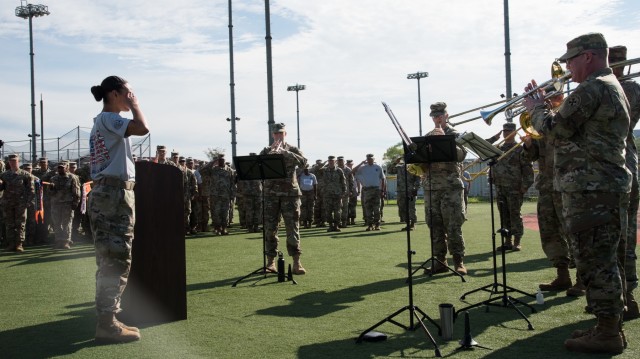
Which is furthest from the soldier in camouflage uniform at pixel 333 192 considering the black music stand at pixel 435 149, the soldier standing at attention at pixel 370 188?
the black music stand at pixel 435 149

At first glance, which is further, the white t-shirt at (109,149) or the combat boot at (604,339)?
the white t-shirt at (109,149)

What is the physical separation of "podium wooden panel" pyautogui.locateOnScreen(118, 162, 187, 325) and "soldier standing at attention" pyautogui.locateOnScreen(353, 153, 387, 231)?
11696mm

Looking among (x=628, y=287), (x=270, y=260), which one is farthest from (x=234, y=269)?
(x=628, y=287)

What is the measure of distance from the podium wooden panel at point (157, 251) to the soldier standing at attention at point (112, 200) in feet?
1.95

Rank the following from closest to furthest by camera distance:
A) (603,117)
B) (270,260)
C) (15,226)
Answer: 1. (603,117)
2. (270,260)
3. (15,226)

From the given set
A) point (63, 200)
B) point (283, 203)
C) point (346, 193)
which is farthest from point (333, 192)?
point (283, 203)

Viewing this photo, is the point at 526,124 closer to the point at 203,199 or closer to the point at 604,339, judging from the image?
the point at 604,339

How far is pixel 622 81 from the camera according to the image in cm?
573

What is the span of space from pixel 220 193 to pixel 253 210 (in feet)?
3.81

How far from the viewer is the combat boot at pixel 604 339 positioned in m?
4.64

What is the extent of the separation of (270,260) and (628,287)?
5.28m

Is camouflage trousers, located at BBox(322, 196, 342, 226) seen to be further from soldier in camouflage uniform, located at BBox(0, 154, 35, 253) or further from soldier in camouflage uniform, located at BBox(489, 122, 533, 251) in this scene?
soldier in camouflage uniform, located at BBox(0, 154, 35, 253)

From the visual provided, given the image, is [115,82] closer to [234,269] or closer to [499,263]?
[234,269]

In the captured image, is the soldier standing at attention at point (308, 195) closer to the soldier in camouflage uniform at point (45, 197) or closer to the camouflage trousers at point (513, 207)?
the soldier in camouflage uniform at point (45, 197)
